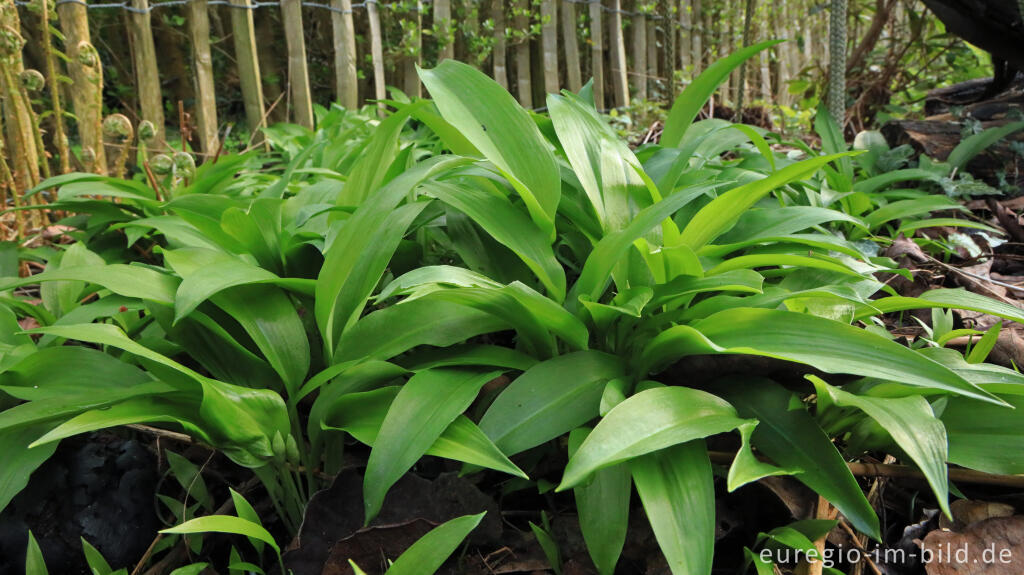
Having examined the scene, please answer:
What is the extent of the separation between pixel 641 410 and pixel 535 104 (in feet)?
16.9

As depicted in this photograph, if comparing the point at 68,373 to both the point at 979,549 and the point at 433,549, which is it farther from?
the point at 979,549

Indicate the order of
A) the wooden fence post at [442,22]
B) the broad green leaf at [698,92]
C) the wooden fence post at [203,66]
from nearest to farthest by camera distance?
1. the broad green leaf at [698,92]
2. the wooden fence post at [203,66]
3. the wooden fence post at [442,22]

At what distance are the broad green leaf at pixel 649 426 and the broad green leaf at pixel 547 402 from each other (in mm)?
80

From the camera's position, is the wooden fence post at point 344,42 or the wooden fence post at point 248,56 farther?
the wooden fence post at point 344,42

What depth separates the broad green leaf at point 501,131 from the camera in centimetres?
118

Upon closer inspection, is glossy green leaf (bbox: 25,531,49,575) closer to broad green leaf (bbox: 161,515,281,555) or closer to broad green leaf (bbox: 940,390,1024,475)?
broad green leaf (bbox: 161,515,281,555)

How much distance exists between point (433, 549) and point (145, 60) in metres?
3.06

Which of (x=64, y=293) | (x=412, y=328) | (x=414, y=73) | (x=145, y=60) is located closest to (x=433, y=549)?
(x=412, y=328)

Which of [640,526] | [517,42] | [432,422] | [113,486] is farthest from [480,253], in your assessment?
[517,42]

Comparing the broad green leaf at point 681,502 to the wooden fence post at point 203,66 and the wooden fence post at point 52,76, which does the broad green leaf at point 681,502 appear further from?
the wooden fence post at point 203,66

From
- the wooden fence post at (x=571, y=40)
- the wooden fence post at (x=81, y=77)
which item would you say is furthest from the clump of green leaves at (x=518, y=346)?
the wooden fence post at (x=571, y=40)

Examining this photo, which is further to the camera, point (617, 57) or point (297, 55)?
point (617, 57)

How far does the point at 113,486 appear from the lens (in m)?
1.12

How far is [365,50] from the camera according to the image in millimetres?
6395
